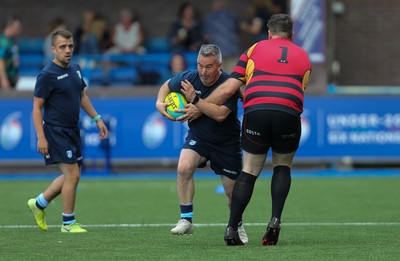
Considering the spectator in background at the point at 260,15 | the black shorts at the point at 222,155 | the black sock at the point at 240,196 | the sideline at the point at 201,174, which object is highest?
the spectator in background at the point at 260,15

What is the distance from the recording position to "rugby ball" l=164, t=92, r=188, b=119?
9.95 m

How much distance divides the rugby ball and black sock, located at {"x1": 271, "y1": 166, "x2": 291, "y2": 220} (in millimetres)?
1073

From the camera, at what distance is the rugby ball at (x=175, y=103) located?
9.95m

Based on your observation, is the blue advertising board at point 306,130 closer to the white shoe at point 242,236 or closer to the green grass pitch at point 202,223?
the green grass pitch at point 202,223

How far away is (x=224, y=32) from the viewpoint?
2353cm

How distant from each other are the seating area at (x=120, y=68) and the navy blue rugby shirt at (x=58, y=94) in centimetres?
1147

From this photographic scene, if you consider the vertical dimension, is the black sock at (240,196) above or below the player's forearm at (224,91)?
below

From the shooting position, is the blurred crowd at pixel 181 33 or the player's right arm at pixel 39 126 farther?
the blurred crowd at pixel 181 33

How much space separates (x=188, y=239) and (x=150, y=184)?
8.56 metres

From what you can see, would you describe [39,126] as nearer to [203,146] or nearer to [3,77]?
[203,146]

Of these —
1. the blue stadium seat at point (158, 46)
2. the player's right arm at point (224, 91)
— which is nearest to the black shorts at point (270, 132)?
the player's right arm at point (224, 91)

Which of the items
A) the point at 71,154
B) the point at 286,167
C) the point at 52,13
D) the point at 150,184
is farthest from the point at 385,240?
the point at 52,13

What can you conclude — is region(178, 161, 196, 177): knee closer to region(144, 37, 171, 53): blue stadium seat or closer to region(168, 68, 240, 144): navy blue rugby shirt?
region(168, 68, 240, 144): navy blue rugby shirt

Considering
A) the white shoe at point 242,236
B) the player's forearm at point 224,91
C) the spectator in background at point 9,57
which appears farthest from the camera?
the spectator in background at point 9,57
